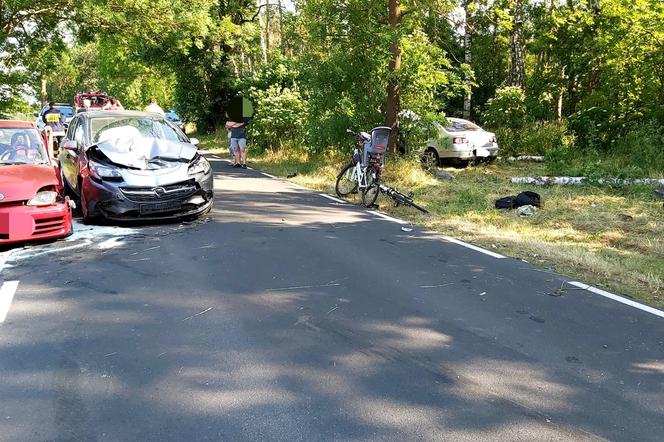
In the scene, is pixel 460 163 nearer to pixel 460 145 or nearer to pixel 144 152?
pixel 460 145

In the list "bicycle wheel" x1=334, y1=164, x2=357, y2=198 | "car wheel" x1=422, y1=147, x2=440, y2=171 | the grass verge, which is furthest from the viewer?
"car wheel" x1=422, y1=147, x2=440, y2=171

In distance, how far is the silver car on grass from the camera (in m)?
16.2

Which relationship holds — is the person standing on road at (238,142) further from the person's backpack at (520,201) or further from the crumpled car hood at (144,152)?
the person's backpack at (520,201)

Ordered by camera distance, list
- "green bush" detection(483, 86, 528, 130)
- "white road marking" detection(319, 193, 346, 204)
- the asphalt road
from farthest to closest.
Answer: "green bush" detection(483, 86, 528, 130) < "white road marking" detection(319, 193, 346, 204) < the asphalt road

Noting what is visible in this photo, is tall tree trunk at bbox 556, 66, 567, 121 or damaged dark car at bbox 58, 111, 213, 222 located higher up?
tall tree trunk at bbox 556, 66, 567, 121

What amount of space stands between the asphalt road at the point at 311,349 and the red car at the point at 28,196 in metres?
0.28

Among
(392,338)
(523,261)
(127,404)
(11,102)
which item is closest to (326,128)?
(523,261)

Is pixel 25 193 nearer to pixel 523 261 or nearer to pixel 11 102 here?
pixel 523 261

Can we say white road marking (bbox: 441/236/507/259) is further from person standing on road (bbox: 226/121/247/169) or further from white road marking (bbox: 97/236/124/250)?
person standing on road (bbox: 226/121/247/169)

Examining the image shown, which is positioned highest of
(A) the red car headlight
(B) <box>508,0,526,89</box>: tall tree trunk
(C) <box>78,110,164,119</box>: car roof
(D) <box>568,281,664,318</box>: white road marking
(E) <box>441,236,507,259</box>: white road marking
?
(B) <box>508,0,526,89</box>: tall tree trunk

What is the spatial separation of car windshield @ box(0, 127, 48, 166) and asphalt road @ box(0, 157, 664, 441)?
4.90 ft

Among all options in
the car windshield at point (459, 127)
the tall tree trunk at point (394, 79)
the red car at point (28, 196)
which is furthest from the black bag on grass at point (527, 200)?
the red car at point (28, 196)

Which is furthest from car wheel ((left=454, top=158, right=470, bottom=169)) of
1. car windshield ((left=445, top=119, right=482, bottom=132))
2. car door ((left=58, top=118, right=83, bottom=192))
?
car door ((left=58, top=118, right=83, bottom=192))

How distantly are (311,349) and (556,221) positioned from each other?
678 centimetres
